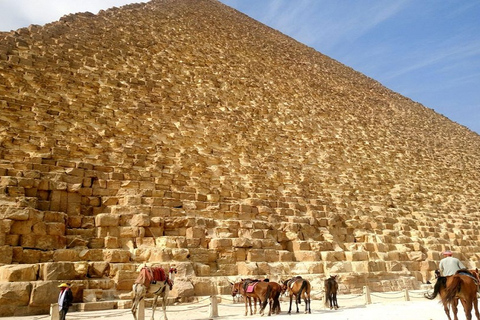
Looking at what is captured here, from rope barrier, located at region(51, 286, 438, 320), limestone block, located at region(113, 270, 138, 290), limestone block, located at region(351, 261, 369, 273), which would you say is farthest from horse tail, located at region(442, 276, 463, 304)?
limestone block, located at region(113, 270, 138, 290)

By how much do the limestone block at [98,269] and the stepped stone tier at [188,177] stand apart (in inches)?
0.8

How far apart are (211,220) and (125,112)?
430 cm

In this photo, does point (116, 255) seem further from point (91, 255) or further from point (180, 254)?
point (180, 254)

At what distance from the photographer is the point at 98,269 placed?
6457 mm

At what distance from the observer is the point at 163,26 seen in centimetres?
1870

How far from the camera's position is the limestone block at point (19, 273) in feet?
18.4

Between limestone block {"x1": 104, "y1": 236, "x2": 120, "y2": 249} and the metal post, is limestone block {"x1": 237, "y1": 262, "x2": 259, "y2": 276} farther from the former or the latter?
the metal post

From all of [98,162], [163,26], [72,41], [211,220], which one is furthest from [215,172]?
[163,26]

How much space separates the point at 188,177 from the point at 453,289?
579 cm

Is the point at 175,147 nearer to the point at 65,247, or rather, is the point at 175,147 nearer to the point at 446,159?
the point at 65,247

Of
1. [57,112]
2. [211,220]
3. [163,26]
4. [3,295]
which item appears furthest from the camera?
[163,26]

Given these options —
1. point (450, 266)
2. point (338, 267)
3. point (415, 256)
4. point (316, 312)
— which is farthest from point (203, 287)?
point (415, 256)

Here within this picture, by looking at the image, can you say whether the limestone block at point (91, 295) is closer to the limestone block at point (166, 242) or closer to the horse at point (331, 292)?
the limestone block at point (166, 242)

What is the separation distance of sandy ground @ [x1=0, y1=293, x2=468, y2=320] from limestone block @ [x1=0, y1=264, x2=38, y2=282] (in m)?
0.54
